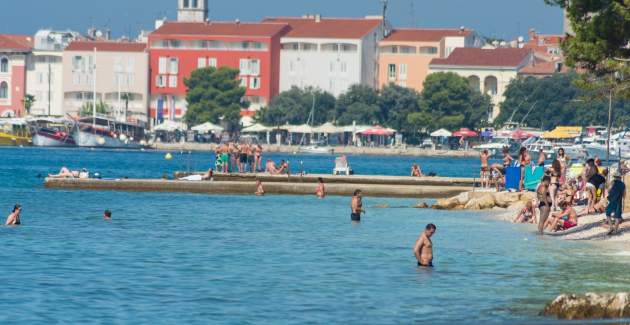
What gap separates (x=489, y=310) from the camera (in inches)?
984

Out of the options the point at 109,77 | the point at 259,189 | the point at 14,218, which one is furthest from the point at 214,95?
the point at 14,218

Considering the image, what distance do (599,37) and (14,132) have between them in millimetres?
124174

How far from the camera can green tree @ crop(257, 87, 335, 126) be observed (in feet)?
485

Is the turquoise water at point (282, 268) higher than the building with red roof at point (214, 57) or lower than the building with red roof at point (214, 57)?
lower

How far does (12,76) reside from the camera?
16600cm

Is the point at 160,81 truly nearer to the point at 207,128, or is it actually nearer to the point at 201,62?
the point at 201,62

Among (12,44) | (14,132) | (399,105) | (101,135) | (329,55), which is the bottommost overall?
(101,135)

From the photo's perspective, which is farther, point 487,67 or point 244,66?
point 244,66

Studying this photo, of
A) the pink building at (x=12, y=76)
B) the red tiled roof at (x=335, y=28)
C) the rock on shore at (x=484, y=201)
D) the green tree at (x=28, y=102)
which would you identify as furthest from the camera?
the pink building at (x=12, y=76)

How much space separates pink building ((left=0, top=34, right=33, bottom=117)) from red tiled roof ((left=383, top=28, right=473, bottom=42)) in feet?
128

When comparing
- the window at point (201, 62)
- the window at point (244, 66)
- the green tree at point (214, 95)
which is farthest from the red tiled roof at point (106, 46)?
the green tree at point (214, 95)

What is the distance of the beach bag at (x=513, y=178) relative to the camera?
46031 millimetres

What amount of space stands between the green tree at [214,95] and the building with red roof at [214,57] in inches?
287

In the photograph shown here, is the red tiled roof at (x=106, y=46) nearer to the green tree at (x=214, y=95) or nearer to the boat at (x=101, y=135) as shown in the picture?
the green tree at (x=214, y=95)
